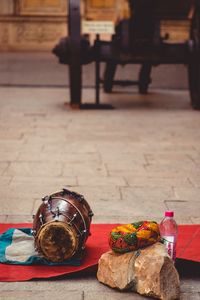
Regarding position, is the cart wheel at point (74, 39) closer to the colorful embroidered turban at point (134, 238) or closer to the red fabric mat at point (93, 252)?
the red fabric mat at point (93, 252)

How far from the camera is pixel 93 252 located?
3363mm

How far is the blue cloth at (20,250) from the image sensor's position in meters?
3.21

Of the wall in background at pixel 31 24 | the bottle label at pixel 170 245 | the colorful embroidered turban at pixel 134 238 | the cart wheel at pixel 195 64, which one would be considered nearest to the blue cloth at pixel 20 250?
the colorful embroidered turban at pixel 134 238

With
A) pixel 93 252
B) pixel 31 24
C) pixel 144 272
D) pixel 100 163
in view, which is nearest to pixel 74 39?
pixel 100 163

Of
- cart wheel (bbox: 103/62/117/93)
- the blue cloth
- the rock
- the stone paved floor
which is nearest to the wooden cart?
the stone paved floor

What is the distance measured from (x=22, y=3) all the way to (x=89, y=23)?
32.2 feet

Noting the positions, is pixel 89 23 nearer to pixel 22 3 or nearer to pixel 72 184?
pixel 72 184

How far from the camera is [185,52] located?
8.30 metres

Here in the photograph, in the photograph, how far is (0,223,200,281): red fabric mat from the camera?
3.09 m

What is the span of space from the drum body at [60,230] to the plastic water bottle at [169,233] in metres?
0.38

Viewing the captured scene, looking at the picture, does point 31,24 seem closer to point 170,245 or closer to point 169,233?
point 169,233

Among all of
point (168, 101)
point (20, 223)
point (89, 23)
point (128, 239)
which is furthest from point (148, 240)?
point (168, 101)

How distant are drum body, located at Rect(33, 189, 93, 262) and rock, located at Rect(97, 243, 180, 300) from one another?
19 centimetres

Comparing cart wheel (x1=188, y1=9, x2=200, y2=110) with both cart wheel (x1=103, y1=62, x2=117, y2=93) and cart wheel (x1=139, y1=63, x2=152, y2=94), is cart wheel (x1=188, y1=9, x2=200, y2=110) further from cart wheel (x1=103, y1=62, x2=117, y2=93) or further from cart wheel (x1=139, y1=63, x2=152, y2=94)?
cart wheel (x1=103, y1=62, x2=117, y2=93)
